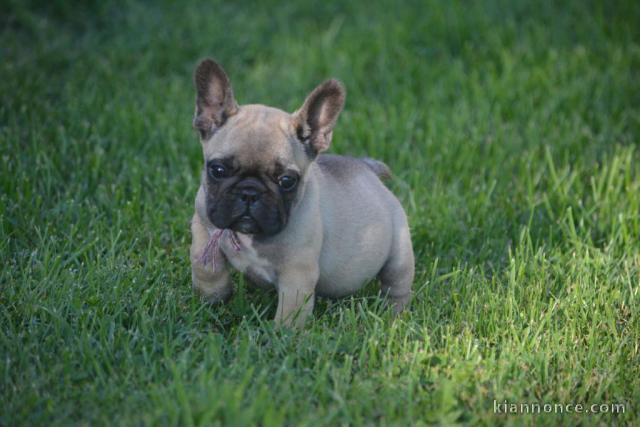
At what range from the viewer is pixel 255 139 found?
170 inches

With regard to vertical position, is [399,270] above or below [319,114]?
below

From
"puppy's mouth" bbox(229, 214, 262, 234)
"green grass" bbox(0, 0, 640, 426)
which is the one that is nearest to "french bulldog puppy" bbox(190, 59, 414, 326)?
"puppy's mouth" bbox(229, 214, 262, 234)

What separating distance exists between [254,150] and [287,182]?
236mm

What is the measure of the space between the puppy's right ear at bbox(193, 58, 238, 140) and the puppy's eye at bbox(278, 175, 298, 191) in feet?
1.64

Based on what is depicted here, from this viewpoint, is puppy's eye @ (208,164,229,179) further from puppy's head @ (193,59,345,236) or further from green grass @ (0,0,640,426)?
green grass @ (0,0,640,426)

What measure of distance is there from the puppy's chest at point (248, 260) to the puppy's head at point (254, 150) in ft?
0.59

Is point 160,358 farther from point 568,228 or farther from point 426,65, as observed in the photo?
point 426,65

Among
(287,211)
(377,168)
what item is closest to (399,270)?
(377,168)

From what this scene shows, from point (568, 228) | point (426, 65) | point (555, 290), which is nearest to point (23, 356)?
point (555, 290)

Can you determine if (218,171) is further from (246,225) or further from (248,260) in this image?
(248,260)

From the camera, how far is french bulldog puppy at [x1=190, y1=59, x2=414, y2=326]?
429 centimetres

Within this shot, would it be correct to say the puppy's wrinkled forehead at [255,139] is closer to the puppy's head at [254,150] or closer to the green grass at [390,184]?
the puppy's head at [254,150]

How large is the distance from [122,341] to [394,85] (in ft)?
15.2

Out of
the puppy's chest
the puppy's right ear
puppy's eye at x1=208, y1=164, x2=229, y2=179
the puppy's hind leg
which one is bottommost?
the puppy's hind leg
